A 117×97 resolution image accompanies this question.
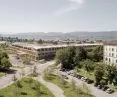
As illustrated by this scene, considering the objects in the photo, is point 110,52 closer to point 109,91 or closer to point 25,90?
point 109,91

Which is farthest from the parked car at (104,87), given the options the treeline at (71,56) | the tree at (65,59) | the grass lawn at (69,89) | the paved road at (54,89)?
the tree at (65,59)

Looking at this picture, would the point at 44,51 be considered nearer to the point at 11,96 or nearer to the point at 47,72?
the point at 47,72

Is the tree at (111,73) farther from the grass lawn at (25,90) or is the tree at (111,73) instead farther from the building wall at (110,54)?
the building wall at (110,54)

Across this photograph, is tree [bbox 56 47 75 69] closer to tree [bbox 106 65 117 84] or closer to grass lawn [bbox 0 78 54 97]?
grass lawn [bbox 0 78 54 97]

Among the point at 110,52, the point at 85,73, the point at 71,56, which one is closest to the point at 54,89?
the point at 85,73

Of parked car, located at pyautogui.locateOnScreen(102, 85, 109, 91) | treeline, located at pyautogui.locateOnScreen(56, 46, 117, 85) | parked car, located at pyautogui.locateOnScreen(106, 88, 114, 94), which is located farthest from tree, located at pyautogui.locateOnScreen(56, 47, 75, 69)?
parked car, located at pyautogui.locateOnScreen(106, 88, 114, 94)

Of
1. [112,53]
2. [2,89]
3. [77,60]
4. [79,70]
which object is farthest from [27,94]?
[112,53]
